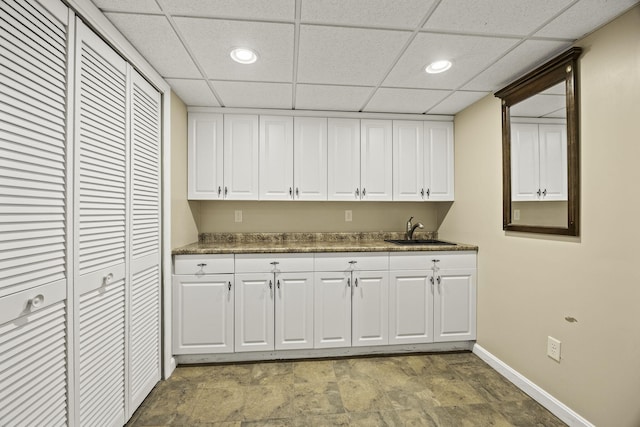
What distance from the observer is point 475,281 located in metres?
2.62

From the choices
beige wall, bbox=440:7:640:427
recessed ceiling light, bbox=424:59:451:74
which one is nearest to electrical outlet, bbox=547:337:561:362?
beige wall, bbox=440:7:640:427

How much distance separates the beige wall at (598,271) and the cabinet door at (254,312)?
6.12ft

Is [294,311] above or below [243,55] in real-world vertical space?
below

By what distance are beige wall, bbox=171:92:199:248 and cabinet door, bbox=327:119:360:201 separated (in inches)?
52.0

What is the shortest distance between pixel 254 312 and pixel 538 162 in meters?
2.34

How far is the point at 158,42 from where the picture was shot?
1.67m

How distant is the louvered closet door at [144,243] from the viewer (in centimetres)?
180

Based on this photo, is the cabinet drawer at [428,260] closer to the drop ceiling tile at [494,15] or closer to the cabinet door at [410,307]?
the cabinet door at [410,307]

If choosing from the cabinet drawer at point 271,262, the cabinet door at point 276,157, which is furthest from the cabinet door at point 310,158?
the cabinet drawer at point 271,262

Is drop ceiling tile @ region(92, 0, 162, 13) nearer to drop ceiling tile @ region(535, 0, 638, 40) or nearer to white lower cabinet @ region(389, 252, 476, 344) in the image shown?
drop ceiling tile @ region(535, 0, 638, 40)

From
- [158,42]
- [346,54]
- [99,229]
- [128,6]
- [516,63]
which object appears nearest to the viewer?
[128,6]

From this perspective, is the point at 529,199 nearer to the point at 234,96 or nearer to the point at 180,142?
the point at 234,96

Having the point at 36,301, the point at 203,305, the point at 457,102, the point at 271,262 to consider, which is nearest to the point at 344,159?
the point at 457,102

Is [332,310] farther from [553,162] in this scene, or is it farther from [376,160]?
[553,162]
